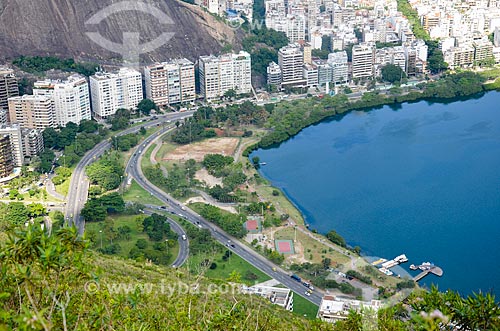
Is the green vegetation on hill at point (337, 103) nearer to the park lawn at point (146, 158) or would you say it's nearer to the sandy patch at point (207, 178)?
the sandy patch at point (207, 178)

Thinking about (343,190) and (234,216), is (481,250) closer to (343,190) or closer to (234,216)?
(343,190)

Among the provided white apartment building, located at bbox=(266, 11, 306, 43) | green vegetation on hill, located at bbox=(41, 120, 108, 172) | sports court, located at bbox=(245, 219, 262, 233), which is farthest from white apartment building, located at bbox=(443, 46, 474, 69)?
sports court, located at bbox=(245, 219, 262, 233)

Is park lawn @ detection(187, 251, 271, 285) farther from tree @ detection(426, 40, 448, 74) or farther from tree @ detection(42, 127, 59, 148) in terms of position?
tree @ detection(426, 40, 448, 74)

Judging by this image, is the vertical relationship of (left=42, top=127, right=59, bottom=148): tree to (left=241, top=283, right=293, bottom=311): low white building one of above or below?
above

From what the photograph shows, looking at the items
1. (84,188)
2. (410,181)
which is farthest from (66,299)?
(410,181)

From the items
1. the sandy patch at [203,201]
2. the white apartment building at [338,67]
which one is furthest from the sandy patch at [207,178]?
the white apartment building at [338,67]

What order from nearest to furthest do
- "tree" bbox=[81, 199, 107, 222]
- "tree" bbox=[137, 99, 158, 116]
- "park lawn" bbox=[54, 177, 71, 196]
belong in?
"tree" bbox=[81, 199, 107, 222]
"park lawn" bbox=[54, 177, 71, 196]
"tree" bbox=[137, 99, 158, 116]

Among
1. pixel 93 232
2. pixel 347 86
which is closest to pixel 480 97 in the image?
pixel 347 86
